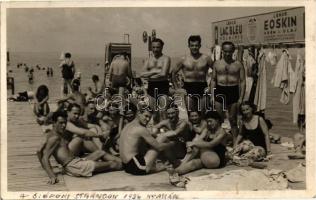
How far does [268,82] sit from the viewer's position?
352 cm

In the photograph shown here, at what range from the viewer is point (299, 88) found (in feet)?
11.5

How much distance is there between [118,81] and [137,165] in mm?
608

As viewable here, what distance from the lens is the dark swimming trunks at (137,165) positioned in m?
3.42

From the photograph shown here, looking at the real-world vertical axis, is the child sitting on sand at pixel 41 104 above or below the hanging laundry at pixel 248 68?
below

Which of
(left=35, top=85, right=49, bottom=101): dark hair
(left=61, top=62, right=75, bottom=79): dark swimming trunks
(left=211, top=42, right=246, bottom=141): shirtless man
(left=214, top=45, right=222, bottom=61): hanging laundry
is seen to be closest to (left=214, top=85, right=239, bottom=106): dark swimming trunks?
(left=211, top=42, right=246, bottom=141): shirtless man

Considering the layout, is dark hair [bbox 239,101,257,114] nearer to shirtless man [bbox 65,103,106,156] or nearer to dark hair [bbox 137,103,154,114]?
dark hair [bbox 137,103,154,114]

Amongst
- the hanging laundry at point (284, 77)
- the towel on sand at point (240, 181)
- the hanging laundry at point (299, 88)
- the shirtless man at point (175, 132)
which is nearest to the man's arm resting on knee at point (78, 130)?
the shirtless man at point (175, 132)

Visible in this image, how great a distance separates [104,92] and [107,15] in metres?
0.54

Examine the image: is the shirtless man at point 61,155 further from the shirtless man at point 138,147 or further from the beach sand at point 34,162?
the shirtless man at point 138,147

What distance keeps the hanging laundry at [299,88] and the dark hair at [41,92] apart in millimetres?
1778

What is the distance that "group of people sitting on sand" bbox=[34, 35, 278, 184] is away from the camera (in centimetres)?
343

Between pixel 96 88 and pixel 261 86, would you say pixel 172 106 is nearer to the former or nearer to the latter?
pixel 96 88

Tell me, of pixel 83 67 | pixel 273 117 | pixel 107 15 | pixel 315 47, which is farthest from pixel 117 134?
pixel 315 47

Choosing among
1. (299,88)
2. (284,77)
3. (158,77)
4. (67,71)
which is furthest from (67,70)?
(299,88)
